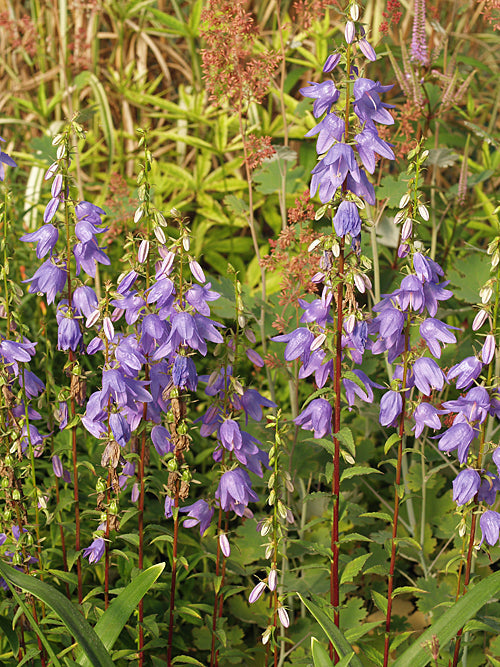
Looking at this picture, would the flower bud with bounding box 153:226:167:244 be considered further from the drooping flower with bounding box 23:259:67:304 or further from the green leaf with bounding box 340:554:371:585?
the green leaf with bounding box 340:554:371:585

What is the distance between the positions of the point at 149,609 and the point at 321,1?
2.11m

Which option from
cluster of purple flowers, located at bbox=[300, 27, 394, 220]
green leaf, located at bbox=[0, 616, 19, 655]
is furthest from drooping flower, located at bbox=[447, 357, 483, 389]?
green leaf, located at bbox=[0, 616, 19, 655]

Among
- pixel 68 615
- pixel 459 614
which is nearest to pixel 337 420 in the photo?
pixel 459 614

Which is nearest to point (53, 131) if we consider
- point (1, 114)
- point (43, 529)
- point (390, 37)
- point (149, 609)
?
point (1, 114)

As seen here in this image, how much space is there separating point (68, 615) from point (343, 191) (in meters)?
1.08

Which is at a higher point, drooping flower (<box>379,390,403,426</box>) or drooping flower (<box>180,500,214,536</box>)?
drooping flower (<box>379,390,403,426</box>)

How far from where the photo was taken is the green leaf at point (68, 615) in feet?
5.03

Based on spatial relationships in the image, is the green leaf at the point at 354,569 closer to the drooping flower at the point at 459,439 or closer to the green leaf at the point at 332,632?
the green leaf at the point at 332,632

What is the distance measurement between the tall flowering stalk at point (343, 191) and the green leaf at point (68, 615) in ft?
1.81

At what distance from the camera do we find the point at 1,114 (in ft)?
15.4

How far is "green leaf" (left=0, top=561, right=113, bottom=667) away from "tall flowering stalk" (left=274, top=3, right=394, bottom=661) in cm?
55

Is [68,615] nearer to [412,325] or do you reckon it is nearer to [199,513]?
[199,513]

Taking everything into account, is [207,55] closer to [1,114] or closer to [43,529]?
[43,529]

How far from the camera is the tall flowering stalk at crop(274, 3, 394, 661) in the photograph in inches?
61.3
